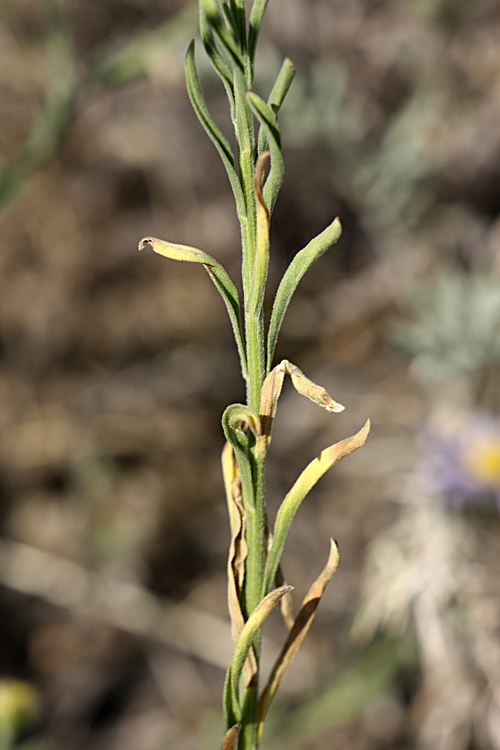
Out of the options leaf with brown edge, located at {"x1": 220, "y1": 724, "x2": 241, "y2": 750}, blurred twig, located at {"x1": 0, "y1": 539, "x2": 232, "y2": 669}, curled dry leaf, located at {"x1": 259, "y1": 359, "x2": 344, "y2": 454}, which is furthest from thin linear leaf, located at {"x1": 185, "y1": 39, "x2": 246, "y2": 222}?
blurred twig, located at {"x1": 0, "y1": 539, "x2": 232, "y2": 669}

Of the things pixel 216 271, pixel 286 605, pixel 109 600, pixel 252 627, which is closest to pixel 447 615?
pixel 109 600

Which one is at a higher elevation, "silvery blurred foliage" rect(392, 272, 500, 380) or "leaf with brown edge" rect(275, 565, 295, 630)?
"silvery blurred foliage" rect(392, 272, 500, 380)

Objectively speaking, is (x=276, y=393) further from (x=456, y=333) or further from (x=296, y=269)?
(x=456, y=333)

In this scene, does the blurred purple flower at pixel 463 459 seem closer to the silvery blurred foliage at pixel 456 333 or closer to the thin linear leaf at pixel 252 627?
the silvery blurred foliage at pixel 456 333

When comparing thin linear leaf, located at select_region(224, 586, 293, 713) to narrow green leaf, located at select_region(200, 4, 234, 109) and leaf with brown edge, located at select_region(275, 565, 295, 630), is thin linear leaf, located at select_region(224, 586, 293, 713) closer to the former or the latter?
leaf with brown edge, located at select_region(275, 565, 295, 630)

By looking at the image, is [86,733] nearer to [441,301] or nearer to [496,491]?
[496,491]

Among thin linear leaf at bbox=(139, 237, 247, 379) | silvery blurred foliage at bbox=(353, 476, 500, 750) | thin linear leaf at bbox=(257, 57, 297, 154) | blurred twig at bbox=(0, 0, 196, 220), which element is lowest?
silvery blurred foliage at bbox=(353, 476, 500, 750)

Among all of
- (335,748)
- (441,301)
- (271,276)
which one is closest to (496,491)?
(441,301)

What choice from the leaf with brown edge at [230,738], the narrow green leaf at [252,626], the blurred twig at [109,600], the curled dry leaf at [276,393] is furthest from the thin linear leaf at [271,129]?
the blurred twig at [109,600]
